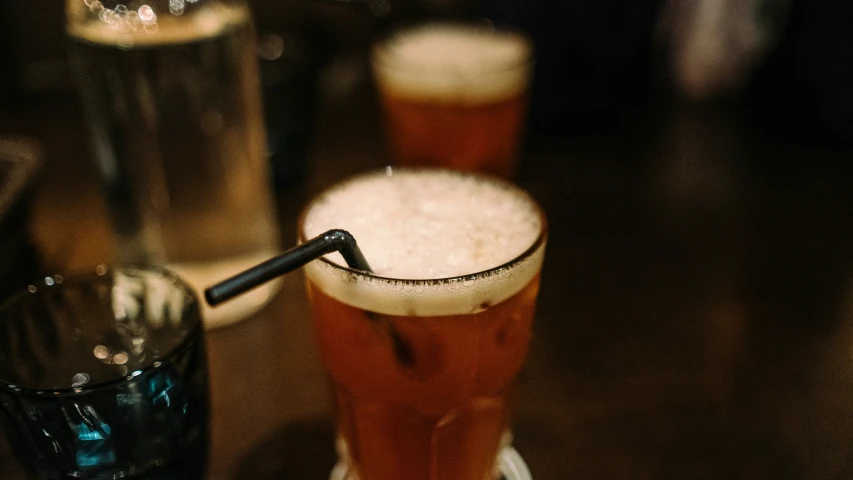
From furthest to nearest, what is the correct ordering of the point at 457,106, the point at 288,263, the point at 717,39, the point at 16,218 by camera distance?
the point at 717,39 < the point at 457,106 < the point at 16,218 < the point at 288,263

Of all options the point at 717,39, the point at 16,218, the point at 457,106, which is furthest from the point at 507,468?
the point at 717,39

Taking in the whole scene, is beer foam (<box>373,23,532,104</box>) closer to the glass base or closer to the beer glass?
the beer glass

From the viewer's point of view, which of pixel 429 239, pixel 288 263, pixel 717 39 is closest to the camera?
pixel 288 263

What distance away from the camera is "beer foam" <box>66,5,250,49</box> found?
0.78 m

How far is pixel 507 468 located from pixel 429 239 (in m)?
0.23

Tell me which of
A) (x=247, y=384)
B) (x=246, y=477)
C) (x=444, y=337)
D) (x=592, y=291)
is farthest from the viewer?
(x=592, y=291)

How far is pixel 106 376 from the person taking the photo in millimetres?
648

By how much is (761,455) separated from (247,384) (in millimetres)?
484

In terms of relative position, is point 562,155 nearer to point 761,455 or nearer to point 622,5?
point 622,5

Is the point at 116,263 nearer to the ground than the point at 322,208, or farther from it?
nearer to the ground

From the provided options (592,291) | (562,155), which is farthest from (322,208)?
(562,155)

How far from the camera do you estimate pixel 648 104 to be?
1.31m

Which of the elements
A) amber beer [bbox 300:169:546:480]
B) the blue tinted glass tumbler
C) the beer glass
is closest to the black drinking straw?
amber beer [bbox 300:169:546:480]

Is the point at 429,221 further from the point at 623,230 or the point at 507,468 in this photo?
the point at 623,230
